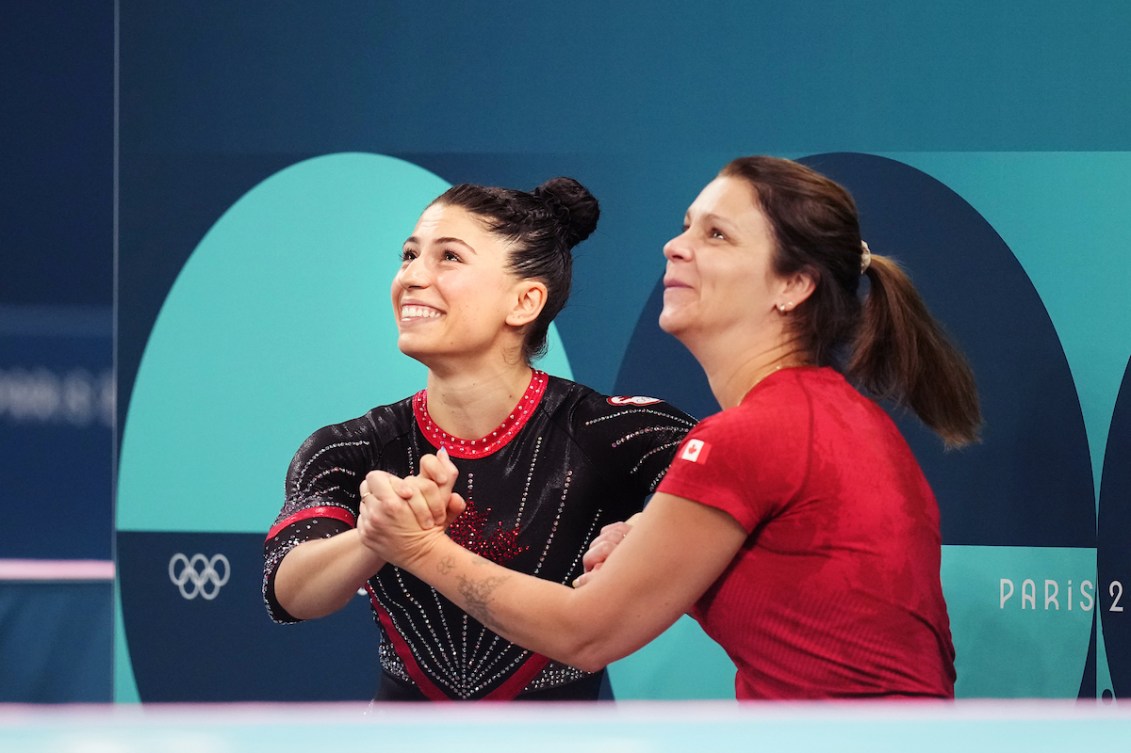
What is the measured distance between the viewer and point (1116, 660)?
2.71m

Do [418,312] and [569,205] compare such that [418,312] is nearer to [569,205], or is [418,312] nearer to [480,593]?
[569,205]

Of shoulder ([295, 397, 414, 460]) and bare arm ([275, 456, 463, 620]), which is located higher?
shoulder ([295, 397, 414, 460])

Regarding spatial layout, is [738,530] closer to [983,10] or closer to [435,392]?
[435,392]

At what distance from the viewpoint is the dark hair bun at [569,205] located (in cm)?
226

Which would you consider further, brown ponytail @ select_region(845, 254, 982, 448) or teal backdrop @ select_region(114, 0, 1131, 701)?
teal backdrop @ select_region(114, 0, 1131, 701)

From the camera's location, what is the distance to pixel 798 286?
65.1 inches

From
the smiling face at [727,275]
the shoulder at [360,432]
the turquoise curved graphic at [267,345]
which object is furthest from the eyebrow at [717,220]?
the turquoise curved graphic at [267,345]

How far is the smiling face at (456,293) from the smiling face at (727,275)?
0.50 metres

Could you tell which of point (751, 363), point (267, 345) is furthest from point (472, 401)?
point (267, 345)

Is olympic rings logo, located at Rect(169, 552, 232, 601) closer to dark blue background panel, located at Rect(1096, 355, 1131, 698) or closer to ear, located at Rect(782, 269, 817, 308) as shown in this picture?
ear, located at Rect(782, 269, 817, 308)

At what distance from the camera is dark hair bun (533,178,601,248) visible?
2262mm

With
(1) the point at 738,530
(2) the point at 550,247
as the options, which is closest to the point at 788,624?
(1) the point at 738,530


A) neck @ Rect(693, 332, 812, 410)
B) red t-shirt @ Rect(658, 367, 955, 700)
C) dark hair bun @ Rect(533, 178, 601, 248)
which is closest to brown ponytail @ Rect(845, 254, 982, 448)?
neck @ Rect(693, 332, 812, 410)

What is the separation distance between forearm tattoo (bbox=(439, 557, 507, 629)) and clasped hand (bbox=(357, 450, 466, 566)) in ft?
0.23
